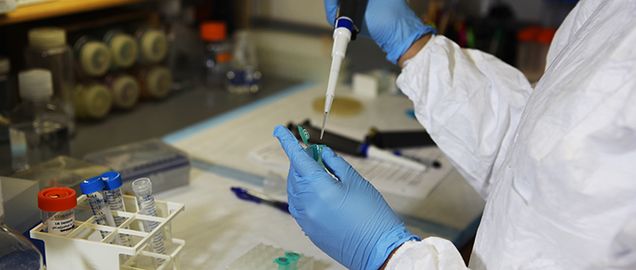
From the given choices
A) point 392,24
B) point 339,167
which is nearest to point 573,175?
point 339,167

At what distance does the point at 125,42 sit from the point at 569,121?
120 cm

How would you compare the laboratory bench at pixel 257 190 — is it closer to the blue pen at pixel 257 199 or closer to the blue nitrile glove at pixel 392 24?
the blue pen at pixel 257 199

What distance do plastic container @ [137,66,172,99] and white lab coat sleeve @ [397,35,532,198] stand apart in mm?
840

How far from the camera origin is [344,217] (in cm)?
89

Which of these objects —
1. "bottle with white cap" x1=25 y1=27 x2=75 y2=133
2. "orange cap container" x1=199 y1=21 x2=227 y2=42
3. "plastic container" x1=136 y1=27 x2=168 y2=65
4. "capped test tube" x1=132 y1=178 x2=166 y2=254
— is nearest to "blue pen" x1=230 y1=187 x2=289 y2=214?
"capped test tube" x1=132 y1=178 x2=166 y2=254

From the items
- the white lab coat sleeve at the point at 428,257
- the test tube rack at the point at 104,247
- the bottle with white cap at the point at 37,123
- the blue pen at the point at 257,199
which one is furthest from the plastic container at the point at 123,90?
the white lab coat sleeve at the point at 428,257

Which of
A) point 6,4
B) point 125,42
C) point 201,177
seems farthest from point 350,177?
point 125,42

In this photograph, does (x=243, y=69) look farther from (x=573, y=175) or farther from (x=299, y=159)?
(x=573, y=175)

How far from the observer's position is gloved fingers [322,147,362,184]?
0.92 meters

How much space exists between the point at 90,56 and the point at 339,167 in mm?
901

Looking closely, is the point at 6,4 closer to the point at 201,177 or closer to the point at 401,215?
the point at 201,177

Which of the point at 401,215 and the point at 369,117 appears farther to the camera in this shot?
the point at 369,117

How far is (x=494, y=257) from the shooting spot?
2.79 feet

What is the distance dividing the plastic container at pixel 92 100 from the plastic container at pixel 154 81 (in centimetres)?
13
